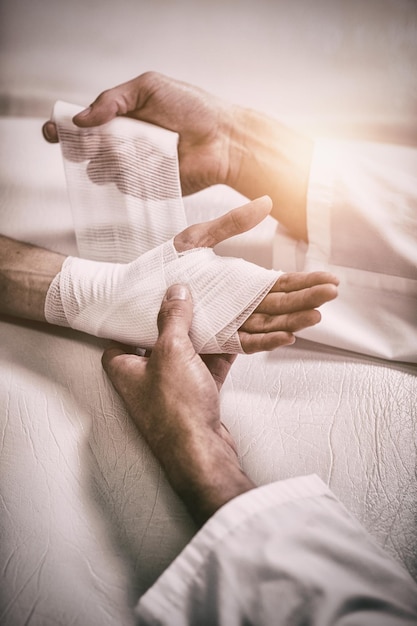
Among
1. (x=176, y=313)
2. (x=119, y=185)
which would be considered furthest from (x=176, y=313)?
(x=119, y=185)

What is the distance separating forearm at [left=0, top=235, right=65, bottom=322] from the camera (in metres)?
0.55

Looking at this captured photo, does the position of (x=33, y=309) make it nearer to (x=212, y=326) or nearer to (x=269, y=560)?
(x=212, y=326)

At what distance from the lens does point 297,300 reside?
1.49 feet

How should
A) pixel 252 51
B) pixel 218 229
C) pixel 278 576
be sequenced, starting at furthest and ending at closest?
1. pixel 252 51
2. pixel 218 229
3. pixel 278 576

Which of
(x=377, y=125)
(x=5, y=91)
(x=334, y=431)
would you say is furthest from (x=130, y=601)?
(x=5, y=91)

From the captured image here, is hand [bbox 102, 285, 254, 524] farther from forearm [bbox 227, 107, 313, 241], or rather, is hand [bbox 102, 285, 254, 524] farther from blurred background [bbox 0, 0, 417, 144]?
blurred background [bbox 0, 0, 417, 144]

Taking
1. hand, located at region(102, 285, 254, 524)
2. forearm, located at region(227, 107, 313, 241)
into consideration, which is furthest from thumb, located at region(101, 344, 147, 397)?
forearm, located at region(227, 107, 313, 241)

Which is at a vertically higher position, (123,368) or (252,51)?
(252,51)

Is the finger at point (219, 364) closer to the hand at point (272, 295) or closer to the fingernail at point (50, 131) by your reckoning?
the hand at point (272, 295)

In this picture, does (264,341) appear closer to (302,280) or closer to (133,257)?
(302,280)

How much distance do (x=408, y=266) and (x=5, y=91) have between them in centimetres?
65

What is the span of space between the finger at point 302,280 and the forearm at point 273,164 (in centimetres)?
13

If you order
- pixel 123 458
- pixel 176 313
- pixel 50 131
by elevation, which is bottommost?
pixel 123 458

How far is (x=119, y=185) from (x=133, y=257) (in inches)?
3.8
